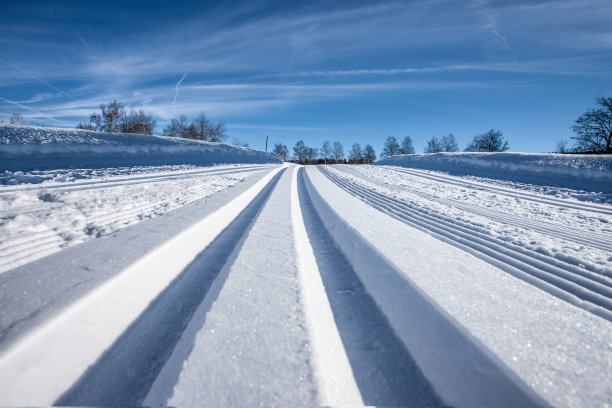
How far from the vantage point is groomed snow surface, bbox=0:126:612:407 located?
736 mm

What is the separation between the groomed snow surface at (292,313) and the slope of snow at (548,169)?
6.40 metres

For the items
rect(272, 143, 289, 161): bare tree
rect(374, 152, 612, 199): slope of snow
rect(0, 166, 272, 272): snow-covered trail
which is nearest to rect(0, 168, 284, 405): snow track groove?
rect(0, 166, 272, 272): snow-covered trail

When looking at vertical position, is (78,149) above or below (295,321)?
above

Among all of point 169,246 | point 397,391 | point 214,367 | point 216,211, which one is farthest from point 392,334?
point 216,211

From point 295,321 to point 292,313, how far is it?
2.0 inches

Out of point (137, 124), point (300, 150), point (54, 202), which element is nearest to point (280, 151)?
point (300, 150)

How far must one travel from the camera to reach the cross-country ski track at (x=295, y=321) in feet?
2.39

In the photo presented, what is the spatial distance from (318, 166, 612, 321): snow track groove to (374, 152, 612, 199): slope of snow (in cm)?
616

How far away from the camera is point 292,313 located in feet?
Answer: 3.38

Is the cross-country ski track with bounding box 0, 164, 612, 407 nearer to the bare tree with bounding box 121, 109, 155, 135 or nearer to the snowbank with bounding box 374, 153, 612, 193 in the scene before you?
the snowbank with bounding box 374, 153, 612, 193

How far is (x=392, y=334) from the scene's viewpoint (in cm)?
104

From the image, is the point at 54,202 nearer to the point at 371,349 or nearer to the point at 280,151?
the point at 371,349

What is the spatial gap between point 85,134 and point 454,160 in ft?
56.8

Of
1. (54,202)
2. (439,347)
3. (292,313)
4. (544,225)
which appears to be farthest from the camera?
(544,225)
